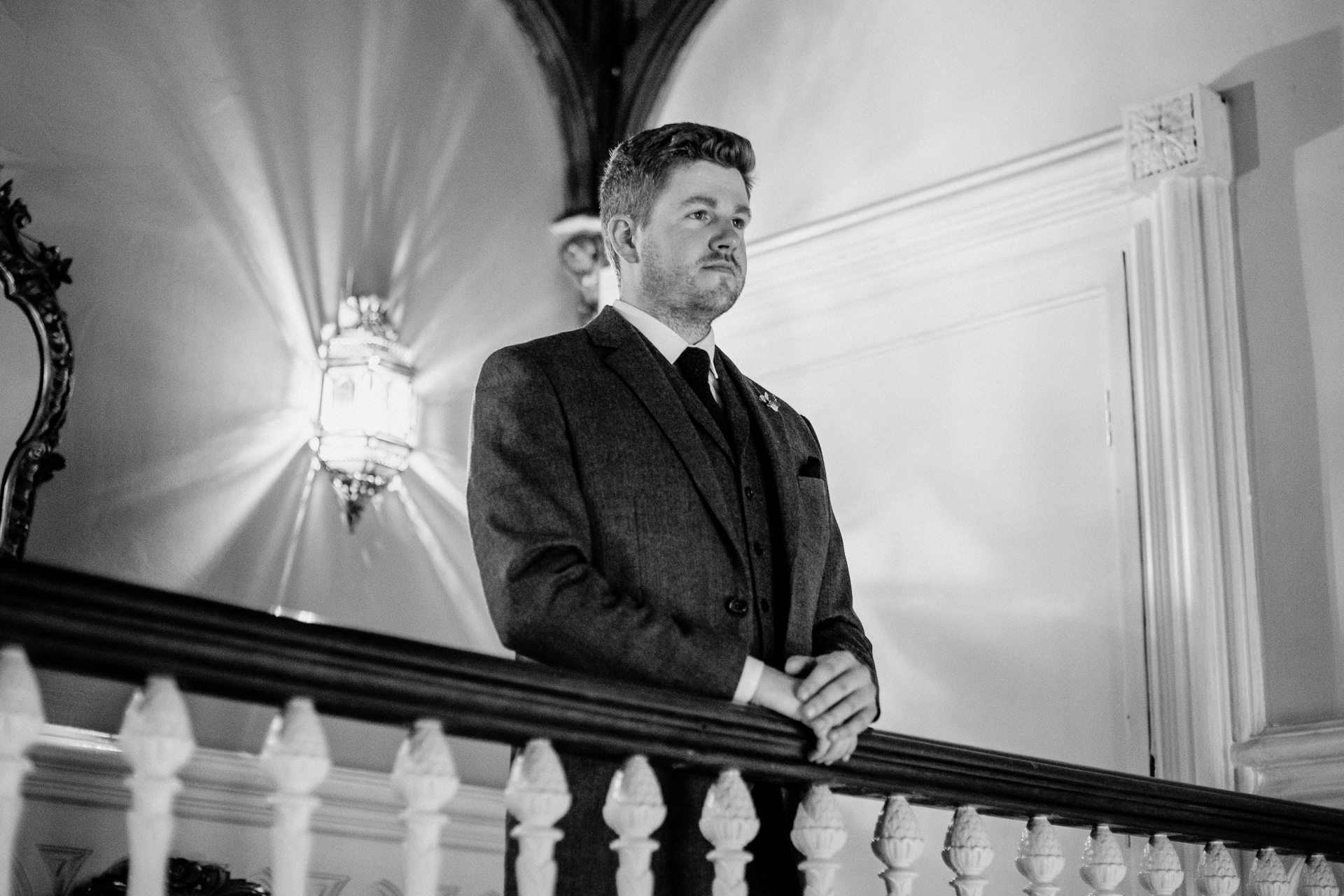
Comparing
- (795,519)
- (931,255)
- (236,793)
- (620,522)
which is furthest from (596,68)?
(620,522)

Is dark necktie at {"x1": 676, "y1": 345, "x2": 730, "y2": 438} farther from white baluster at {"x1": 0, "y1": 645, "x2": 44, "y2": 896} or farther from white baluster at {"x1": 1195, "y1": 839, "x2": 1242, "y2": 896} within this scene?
white baluster at {"x1": 0, "y1": 645, "x2": 44, "y2": 896}

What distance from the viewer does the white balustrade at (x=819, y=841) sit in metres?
1.86

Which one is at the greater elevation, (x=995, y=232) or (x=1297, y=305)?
(x=995, y=232)

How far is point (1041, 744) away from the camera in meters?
3.75

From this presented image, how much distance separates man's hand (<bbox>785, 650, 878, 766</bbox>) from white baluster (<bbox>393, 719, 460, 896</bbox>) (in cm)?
51

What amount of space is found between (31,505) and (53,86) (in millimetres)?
959

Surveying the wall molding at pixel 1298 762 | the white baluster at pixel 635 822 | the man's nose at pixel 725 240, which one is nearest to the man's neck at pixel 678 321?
the man's nose at pixel 725 240

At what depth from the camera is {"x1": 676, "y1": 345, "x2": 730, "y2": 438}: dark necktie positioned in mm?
2293

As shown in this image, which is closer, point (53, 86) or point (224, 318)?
point (53, 86)

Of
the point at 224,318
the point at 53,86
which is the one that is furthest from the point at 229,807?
the point at 53,86

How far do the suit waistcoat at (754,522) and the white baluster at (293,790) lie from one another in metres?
0.77

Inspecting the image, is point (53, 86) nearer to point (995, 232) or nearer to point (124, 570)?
point (124, 570)

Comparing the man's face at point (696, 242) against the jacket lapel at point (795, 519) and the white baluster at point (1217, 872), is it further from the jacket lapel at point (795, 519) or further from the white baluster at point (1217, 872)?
the white baluster at point (1217, 872)

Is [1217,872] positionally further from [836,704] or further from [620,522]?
[620,522]
